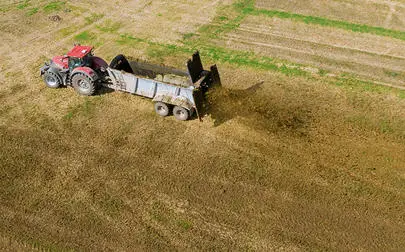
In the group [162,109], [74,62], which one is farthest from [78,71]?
[162,109]

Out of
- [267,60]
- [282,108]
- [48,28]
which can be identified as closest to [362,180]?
[282,108]

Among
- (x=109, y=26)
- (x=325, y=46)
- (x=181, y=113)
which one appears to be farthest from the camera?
(x=109, y=26)

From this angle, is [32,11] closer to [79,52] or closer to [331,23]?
[79,52]

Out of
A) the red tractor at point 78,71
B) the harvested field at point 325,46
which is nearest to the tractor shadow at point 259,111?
the harvested field at point 325,46

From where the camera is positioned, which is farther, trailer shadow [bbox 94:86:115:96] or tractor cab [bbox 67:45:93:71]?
trailer shadow [bbox 94:86:115:96]

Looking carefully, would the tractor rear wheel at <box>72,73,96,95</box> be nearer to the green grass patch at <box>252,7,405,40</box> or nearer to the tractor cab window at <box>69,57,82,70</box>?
the tractor cab window at <box>69,57,82,70</box>

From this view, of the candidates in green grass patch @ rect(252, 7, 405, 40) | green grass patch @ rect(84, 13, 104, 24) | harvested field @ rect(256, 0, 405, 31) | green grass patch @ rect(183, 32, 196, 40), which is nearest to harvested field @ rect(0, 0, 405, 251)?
green grass patch @ rect(183, 32, 196, 40)
